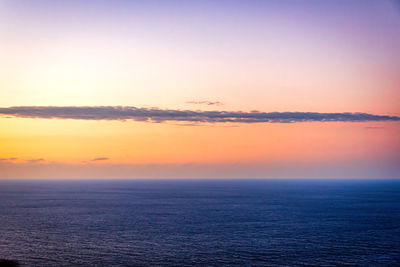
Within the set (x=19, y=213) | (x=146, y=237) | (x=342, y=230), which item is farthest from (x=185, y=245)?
(x=19, y=213)

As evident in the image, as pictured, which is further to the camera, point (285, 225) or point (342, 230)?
point (285, 225)

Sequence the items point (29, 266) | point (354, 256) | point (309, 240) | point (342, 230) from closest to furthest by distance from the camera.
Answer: point (29, 266) → point (354, 256) → point (309, 240) → point (342, 230)

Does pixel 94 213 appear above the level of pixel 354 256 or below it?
below

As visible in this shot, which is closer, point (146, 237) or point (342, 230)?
point (146, 237)

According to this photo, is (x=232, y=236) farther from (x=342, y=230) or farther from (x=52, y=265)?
(x=52, y=265)

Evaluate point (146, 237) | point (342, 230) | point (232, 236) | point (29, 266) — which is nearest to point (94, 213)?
point (146, 237)

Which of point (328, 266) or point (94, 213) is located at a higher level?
point (328, 266)

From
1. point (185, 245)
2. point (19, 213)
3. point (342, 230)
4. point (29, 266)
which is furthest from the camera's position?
point (19, 213)

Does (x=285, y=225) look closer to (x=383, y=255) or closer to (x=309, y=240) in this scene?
(x=309, y=240)

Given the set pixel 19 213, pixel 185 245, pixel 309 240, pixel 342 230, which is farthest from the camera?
pixel 19 213
